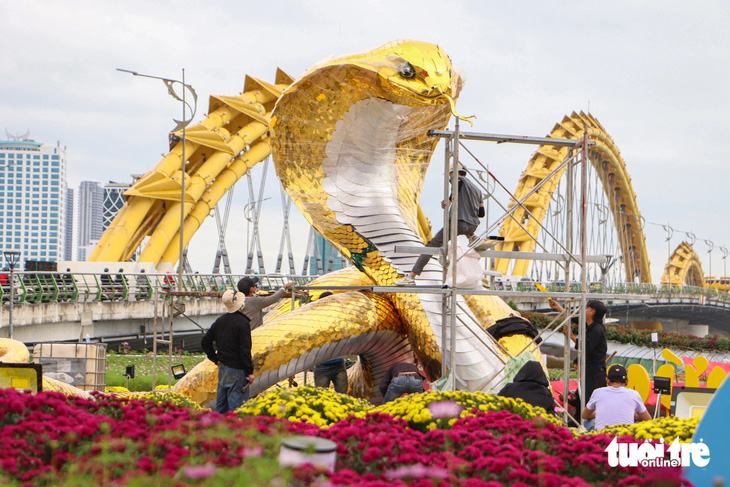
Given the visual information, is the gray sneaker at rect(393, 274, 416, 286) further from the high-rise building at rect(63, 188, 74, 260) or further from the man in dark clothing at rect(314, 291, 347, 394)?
the high-rise building at rect(63, 188, 74, 260)

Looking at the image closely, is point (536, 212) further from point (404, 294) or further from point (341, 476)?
point (341, 476)

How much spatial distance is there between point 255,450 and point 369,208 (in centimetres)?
549

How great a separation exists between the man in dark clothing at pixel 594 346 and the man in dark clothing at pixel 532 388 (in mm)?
1584

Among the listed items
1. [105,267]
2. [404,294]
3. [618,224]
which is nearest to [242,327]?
[404,294]

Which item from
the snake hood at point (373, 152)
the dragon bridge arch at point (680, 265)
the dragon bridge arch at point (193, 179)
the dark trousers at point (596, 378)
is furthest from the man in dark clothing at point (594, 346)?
the dragon bridge arch at point (680, 265)

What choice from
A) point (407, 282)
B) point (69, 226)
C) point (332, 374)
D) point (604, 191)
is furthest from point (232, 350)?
point (69, 226)

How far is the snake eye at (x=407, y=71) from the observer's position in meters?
7.45

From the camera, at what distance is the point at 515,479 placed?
3.23m

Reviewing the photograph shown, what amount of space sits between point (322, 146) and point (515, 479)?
18.2 ft

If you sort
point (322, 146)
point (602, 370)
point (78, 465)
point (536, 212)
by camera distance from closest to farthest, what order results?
point (78, 465) < point (602, 370) < point (322, 146) < point (536, 212)

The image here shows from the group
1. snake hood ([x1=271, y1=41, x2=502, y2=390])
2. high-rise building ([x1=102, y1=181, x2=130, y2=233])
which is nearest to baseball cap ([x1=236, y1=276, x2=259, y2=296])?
snake hood ([x1=271, y1=41, x2=502, y2=390])

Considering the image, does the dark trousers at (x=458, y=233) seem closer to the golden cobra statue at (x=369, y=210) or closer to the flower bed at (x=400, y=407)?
the golden cobra statue at (x=369, y=210)

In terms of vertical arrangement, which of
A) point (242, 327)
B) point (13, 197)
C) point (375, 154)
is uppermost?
point (13, 197)

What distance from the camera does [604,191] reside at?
54094mm
